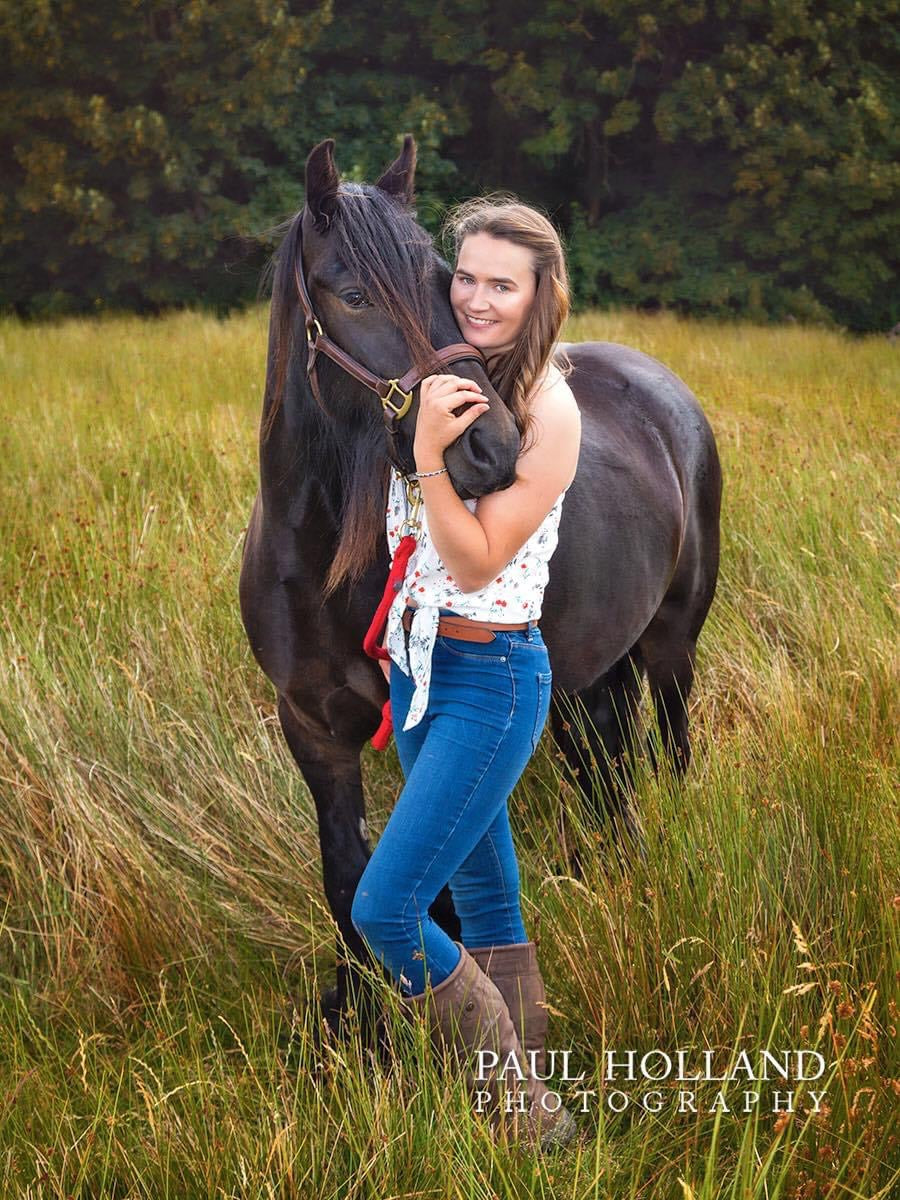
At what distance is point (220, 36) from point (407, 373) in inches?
705

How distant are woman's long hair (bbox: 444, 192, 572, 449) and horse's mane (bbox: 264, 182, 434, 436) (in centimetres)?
13

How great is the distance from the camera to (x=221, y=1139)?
5.98ft

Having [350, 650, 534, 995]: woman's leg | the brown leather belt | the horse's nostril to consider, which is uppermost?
the horse's nostril

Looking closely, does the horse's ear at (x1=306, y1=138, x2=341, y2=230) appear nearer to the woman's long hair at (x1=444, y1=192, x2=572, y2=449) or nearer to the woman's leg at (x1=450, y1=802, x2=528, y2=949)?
the woman's long hair at (x1=444, y1=192, x2=572, y2=449)

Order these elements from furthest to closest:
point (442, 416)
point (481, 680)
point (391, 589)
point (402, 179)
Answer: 1. point (402, 179)
2. point (391, 589)
3. point (481, 680)
4. point (442, 416)

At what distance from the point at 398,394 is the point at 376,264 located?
27 cm

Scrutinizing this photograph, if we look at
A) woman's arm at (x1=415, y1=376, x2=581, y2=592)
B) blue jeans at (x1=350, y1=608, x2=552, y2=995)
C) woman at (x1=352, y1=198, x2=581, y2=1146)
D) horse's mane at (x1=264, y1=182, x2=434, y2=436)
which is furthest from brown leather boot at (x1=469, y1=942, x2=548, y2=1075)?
horse's mane at (x1=264, y1=182, x2=434, y2=436)

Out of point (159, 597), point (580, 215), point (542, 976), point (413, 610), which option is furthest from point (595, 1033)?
point (580, 215)

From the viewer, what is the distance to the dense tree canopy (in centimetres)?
1734

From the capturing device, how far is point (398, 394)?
204 cm

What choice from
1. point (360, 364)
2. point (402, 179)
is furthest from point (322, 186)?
point (360, 364)

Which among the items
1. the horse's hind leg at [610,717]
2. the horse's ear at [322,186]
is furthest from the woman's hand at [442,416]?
the horse's hind leg at [610,717]

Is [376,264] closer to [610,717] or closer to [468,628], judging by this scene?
[468,628]

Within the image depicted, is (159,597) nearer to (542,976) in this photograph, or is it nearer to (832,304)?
(542,976)
